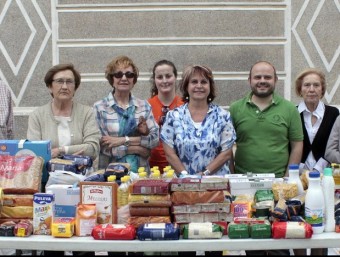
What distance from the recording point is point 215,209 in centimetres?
327

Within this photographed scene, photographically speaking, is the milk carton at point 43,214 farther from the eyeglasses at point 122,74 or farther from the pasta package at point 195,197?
the eyeglasses at point 122,74

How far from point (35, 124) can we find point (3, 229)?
46.0 inches

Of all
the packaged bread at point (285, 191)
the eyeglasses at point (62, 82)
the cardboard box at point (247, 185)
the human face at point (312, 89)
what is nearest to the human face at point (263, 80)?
the human face at point (312, 89)

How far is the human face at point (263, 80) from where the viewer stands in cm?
443

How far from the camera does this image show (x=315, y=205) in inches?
126

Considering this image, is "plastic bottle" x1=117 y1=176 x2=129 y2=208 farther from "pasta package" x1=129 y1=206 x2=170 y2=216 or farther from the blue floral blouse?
the blue floral blouse

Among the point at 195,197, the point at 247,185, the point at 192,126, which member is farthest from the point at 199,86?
the point at 195,197

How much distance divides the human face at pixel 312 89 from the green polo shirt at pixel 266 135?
1.21 feet

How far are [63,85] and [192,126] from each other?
0.99 meters

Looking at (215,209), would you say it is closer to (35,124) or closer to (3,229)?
(3,229)

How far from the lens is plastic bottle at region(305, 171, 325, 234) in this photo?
3193 millimetres

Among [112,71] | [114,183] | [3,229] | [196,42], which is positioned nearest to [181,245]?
[114,183]

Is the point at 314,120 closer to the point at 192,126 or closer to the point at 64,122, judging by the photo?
the point at 192,126

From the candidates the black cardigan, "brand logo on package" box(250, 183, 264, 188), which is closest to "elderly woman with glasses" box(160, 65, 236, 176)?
"brand logo on package" box(250, 183, 264, 188)
